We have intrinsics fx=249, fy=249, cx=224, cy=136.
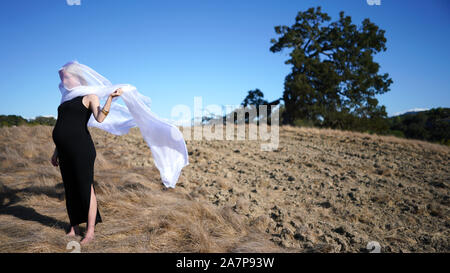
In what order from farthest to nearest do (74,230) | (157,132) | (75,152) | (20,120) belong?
1. (20,120)
2. (157,132)
3. (74,230)
4. (75,152)

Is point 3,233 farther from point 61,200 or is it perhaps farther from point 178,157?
point 178,157

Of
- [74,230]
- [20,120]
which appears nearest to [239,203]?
[74,230]

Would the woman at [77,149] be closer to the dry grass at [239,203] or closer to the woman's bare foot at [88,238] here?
the woman's bare foot at [88,238]

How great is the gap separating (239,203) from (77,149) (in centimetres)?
198

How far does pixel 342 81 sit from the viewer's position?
14.8m

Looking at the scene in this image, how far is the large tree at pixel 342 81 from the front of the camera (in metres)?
14.6


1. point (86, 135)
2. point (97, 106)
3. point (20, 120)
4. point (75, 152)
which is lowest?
point (75, 152)

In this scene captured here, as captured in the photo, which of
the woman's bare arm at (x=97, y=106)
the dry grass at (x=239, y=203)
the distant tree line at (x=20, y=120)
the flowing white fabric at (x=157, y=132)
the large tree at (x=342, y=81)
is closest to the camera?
the woman's bare arm at (x=97, y=106)

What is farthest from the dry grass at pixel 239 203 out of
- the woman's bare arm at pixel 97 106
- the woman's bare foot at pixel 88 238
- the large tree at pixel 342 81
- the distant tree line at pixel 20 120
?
the large tree at pixel 342 81

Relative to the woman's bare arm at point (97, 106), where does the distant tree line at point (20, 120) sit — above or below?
above

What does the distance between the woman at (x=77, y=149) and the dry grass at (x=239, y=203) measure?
27 centimetres

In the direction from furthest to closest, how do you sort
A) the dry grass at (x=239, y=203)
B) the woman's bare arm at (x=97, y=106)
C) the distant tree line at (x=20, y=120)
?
the distant tree line at (x=20, y=120)
the dry grass at (x=239, y=203)
the woman's bare arm at (x=97, y=106)

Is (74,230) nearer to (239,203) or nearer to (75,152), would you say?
(75,152)

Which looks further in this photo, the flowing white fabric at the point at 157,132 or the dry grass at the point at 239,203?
the flowing white fabric at the point at 157,132
